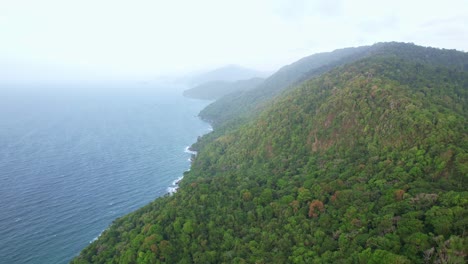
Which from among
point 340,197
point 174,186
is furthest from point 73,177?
point 340,197

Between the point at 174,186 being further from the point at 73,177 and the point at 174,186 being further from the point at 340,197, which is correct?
the point at 340,197

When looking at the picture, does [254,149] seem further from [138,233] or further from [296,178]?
[138,233]

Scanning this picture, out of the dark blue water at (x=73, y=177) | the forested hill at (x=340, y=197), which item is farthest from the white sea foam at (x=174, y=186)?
the forested hill at (x=340, y=197)

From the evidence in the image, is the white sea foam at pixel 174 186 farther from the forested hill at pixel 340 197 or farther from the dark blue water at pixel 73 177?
Result: the forested hill at pixel 340 197

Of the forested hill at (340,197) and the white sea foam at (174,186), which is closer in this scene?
the forested hill at (340,197)

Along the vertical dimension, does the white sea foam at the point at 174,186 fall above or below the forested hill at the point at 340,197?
below

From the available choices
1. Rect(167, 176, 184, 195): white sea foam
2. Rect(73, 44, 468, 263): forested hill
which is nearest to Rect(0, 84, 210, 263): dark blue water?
Rect(167, 176, 184, 195): white sea foam

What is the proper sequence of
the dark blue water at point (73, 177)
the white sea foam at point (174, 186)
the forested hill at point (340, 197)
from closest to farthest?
the forested hill at point (340, 197)
the dark blue water at point (73, 177)
the white sea foam at point (174, 186)

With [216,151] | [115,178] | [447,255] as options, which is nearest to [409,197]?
[447,255]
